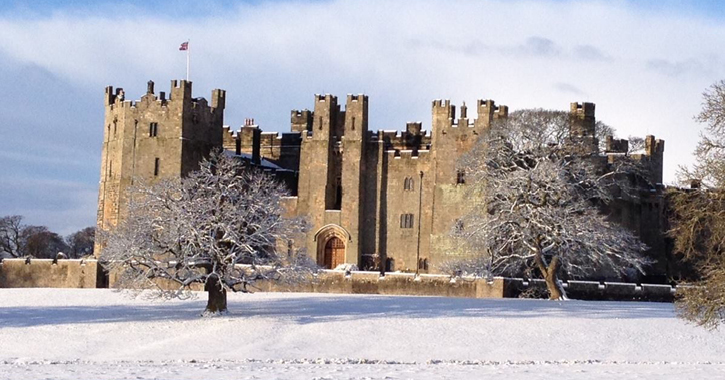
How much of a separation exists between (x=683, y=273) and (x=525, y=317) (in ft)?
90.8

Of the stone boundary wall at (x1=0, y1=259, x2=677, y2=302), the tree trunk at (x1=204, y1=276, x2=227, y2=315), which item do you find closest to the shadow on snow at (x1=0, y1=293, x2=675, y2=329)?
the tree trunk at (x1=204, y1=276, x2=227, y2=315)

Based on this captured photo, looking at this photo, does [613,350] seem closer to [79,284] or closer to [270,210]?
[270,210]

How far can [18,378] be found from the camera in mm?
21266

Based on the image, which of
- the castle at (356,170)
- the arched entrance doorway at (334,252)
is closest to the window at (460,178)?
the castle at (356,170)

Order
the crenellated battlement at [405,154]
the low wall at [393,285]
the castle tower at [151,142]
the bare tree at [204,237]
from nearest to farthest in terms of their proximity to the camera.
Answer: the bare tree at [204,237] → the low wall at [393,285] → the castle tower at [151,142] → the crenellated battlement at [405,154]

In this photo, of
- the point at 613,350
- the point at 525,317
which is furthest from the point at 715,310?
the point at 525,317

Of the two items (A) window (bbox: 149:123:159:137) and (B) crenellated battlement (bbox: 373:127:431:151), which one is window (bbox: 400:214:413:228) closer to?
(B) crenellated battlement (bbox: 373:127:431:151)

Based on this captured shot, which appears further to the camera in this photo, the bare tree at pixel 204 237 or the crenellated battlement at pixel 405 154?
the crenellated battlement at pixel 405 154

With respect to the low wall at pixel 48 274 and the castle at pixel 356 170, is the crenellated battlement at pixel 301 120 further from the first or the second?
the low wall at pixel 48 274

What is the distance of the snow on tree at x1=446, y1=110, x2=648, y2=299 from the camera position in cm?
4853

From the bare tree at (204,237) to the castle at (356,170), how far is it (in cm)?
1993

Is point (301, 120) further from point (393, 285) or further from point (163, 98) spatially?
point (393, 285)

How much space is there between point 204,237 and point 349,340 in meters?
6.61

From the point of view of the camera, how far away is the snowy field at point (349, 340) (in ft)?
80.5
